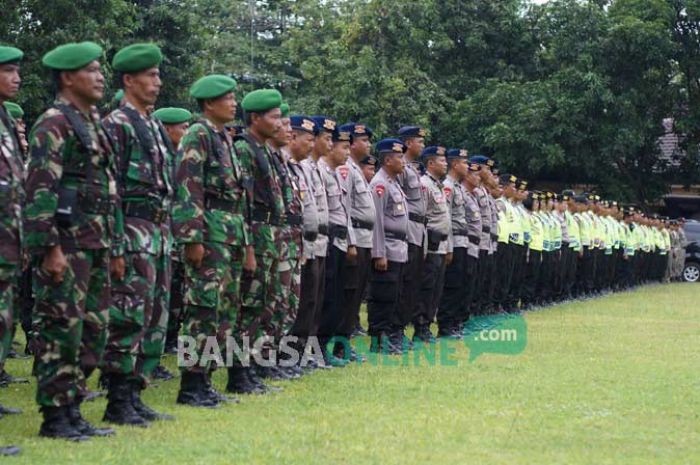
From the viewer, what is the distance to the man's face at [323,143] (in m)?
11.6

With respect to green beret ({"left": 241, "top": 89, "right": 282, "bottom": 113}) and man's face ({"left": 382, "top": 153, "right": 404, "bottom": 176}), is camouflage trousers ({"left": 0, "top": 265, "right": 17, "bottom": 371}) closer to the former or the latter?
green beret ({"left": 241, "top": 89, "right": 282, "bottom": 113})

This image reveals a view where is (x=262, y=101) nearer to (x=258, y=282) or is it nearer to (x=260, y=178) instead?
(x=260, y=178)

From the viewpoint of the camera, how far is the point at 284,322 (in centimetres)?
976

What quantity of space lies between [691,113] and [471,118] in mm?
7157

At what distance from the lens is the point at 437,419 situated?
800 cm

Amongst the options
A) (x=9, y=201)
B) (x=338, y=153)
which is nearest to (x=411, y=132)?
(x=338, y=153)

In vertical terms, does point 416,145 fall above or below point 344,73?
below

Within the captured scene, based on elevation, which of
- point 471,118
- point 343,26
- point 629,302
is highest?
point 343,26

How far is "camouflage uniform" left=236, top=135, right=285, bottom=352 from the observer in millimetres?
9133

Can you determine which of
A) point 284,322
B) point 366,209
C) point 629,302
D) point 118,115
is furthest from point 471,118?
point 118,115

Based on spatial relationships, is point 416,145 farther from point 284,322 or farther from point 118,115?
point 118,115

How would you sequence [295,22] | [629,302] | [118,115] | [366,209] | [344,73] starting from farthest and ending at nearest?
[295,22] → [344,73] → [629,302] → [366,209] → [118,115]

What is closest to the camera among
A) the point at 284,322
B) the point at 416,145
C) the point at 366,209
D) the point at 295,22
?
the point at 284,322

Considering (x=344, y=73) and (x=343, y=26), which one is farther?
(x=343, y=26)
